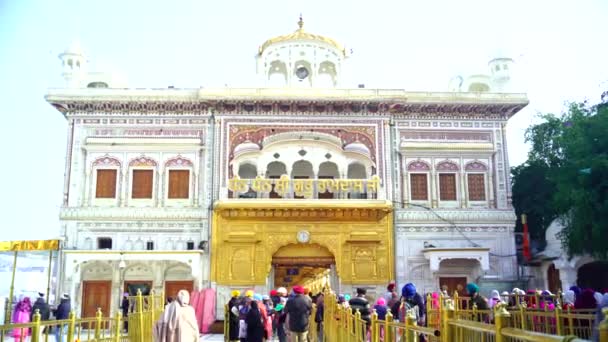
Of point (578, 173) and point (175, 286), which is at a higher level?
point (578, 173)

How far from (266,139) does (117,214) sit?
5776mm

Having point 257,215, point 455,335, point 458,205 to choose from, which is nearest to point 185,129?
point 257,215

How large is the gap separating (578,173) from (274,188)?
9.81 metres

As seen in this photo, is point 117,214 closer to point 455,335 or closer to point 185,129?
point 185,129

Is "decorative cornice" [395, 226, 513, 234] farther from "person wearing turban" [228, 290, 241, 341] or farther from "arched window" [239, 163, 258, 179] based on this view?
"person wearing turban" [228, 290, 241, 341]

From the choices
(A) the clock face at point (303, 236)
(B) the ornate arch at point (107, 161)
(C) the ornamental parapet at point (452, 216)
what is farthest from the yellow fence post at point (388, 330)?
(B) the ornate arch at point (107, 161)

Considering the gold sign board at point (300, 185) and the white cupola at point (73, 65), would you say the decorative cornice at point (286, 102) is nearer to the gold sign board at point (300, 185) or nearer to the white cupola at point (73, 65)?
the white cupola at point (73, 65)

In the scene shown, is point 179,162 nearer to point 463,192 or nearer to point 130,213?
point 130,213

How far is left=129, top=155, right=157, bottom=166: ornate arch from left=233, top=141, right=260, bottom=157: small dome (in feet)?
9.63

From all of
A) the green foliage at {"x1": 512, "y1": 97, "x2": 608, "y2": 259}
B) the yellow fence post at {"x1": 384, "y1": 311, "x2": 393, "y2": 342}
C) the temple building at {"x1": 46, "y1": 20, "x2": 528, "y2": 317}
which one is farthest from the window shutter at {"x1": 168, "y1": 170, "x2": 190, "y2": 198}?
the yellow fence post at {"x1": 384, "y1": 311, "x2": 393, "y2": 342}

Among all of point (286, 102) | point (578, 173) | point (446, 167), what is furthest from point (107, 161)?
point (578, 173)

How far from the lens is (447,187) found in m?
22.4

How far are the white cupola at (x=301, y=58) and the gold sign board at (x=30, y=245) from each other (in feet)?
31.5

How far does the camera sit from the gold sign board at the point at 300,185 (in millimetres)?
21422
